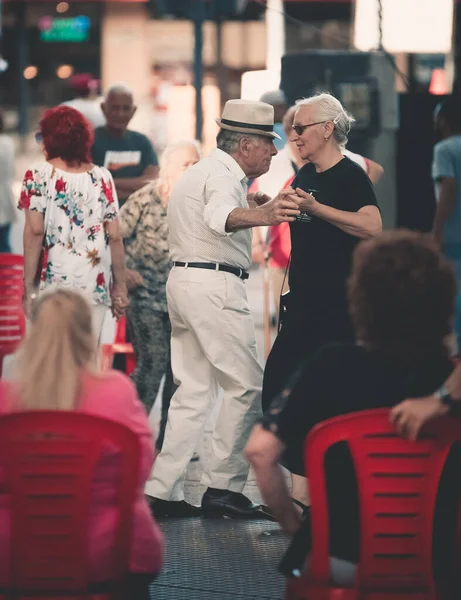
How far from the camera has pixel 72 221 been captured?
20.5ft

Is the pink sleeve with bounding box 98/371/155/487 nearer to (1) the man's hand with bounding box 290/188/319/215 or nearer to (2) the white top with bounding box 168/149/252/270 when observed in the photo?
(1) the man's hand with bounding box 290/188/319/215

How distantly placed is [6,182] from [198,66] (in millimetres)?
4437

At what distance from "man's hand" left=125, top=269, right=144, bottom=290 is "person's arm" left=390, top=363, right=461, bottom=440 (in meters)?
3.85

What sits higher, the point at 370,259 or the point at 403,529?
the point at 370,259

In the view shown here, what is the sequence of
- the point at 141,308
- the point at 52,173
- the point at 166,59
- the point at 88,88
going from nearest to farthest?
the point at 52,173 < the point at 141,308 < the point at 88,88 < the point at 166,59

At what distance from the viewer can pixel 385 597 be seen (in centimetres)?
306

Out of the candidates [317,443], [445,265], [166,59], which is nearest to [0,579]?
[317,443]

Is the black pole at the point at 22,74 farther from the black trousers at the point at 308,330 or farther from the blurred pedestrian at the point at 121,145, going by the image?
the black trousers at the point at 308,330

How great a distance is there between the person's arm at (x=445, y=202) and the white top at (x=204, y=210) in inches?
103

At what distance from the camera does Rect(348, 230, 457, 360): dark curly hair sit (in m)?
3.12

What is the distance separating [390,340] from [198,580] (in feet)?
6.43

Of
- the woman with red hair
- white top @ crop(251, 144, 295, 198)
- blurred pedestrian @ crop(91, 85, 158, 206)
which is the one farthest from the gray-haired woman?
blurred pedestrian @ crop(91, 85, 158, 206)

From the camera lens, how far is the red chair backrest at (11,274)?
760 cm

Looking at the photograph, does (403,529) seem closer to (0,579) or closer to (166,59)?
(0,579)
